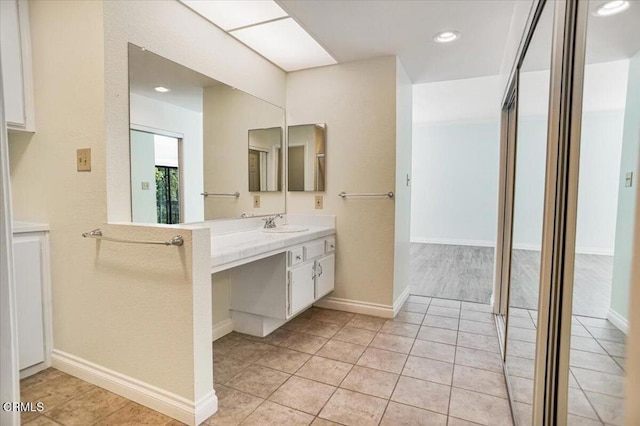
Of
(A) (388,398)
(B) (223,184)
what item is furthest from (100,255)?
(A) (388,398)

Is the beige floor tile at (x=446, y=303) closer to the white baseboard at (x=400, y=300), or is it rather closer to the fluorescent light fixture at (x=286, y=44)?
the white baseboard at (x=400, y=300)

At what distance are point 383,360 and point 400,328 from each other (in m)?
0.58

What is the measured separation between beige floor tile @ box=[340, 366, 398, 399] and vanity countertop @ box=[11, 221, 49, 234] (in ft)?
6.34

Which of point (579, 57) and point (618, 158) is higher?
point (579, 57)

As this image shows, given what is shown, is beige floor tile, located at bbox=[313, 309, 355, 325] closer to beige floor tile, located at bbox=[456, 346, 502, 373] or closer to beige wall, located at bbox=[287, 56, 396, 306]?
beige wall, located at bbox=[287, 56, 396, 306]

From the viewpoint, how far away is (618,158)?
27.9 inches

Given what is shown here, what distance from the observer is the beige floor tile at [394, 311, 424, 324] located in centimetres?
286

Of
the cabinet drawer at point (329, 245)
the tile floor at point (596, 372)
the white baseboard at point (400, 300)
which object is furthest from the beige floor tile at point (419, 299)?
the tile floor at point (596, 372)

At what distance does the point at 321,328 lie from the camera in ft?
8.95

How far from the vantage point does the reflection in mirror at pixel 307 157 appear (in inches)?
123

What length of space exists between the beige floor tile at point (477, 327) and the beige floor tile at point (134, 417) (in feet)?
7.10

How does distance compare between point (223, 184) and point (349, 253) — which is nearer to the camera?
point (223, 184)

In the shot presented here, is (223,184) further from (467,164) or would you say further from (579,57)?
(467,164)

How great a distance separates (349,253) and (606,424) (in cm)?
237
